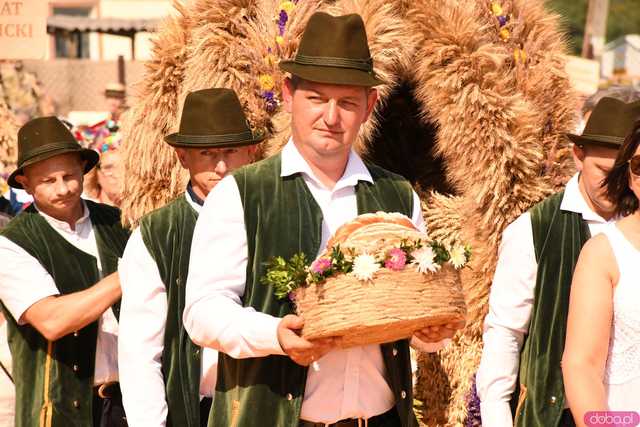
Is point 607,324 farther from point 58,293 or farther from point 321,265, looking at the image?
point 58,293

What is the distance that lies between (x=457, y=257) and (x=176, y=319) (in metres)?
1.36

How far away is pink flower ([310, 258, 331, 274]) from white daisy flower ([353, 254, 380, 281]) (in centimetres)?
8

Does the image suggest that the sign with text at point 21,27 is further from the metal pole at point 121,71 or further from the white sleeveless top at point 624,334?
the metal pole at point 121,71

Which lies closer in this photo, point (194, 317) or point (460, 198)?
point (194, 317)

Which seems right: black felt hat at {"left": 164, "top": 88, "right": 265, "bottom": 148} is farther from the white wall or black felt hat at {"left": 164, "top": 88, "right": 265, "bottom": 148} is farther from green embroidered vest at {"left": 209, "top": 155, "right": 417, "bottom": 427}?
the white wall

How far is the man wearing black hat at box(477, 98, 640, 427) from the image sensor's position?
4039mm

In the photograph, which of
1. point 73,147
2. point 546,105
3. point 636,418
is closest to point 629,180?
point 636,418

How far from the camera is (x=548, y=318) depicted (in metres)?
4.06

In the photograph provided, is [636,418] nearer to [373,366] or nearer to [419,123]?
[373,366]

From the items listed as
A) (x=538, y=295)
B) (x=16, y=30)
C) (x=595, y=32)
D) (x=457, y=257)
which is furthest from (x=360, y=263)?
(x=595, y=32)

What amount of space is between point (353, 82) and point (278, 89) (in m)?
1.92

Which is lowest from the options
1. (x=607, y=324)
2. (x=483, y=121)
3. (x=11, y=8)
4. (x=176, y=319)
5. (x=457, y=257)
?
(x=176, y=319)

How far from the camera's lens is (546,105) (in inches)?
207

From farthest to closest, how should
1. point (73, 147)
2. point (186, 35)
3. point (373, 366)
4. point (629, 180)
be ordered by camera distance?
point (186, 35), point (73, 147), point (373, 366), point (629, 180)
